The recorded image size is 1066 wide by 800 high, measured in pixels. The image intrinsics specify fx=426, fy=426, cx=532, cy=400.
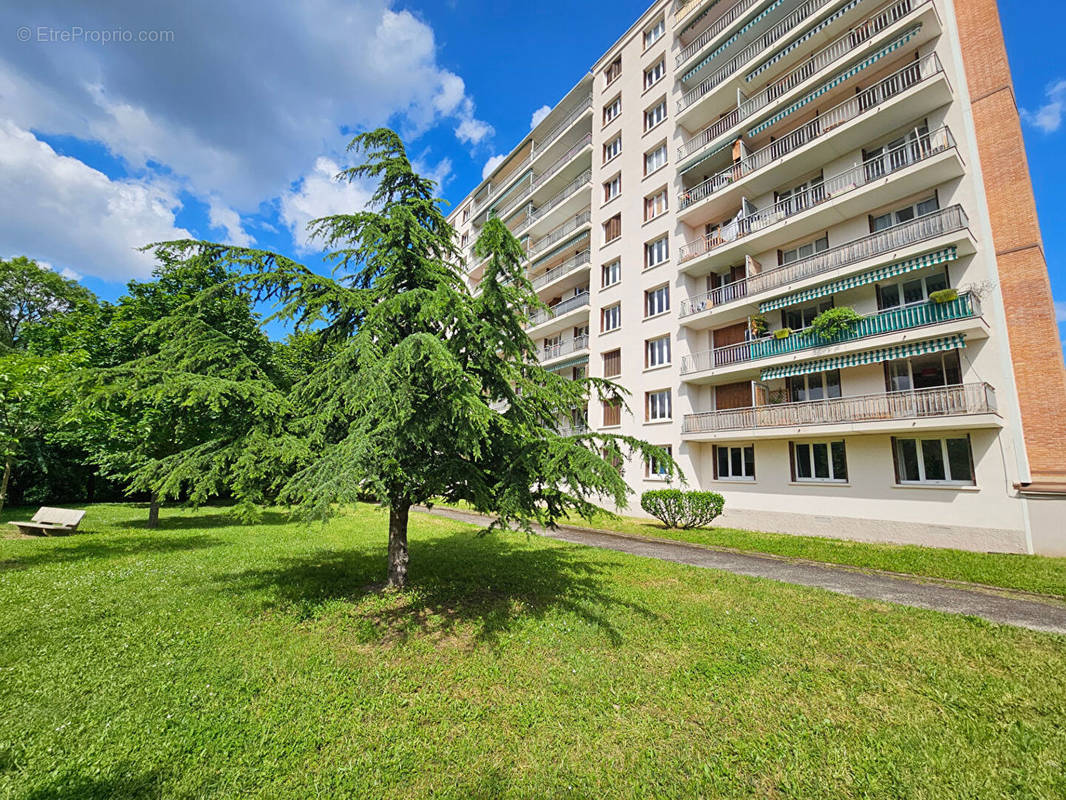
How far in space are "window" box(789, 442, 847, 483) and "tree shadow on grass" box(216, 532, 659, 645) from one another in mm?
10122

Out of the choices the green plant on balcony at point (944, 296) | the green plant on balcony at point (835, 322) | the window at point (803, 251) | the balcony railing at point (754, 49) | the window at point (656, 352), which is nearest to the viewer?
the green plant on balcony at point (944, 296)

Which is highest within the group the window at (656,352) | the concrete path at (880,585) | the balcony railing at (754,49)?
the balcony railing at (754,49)

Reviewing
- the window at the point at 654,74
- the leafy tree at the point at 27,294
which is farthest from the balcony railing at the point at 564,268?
the leafy tree at the point at 27,294

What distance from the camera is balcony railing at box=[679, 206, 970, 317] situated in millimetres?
13109

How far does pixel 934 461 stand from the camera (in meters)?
13.3

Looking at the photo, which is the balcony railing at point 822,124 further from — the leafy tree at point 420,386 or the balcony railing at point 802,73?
the leafy tree at point 420,386

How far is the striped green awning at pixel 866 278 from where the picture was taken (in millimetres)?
12795

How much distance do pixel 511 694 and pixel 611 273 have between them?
74.9ft

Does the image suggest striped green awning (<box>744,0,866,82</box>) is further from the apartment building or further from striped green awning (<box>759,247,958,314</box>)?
striped green awning (<box>759,247,958,314</box>)

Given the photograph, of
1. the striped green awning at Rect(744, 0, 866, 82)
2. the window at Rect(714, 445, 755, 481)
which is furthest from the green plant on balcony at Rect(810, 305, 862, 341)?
the striped green awning at Rect(744, 0, 866, 82)

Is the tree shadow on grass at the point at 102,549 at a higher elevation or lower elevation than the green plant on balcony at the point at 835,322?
lower

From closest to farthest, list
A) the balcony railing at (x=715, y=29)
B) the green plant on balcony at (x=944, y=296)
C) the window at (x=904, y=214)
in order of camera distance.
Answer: the green plant on balcony at (x=944, y=296) < the window at (x=904, y=214) < the balcony railing at (x=715, y=29)

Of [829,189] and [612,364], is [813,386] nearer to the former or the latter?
[829,189]

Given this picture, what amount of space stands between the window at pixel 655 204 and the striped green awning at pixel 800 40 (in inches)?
219
